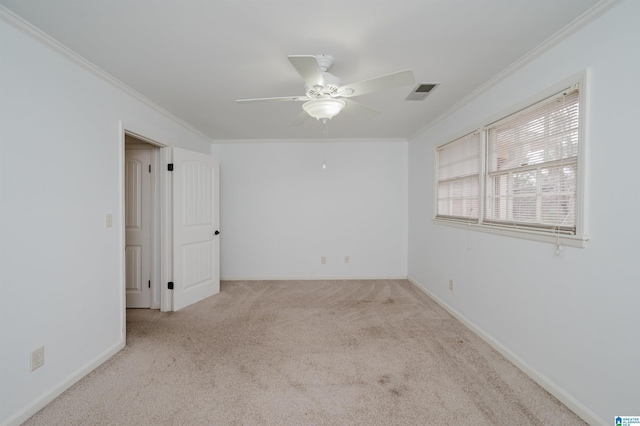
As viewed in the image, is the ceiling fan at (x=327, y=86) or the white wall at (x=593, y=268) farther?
the ceiling fan at (x=327, y=86)

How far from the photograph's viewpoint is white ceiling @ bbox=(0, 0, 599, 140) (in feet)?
4.95

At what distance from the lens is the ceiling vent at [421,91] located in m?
2.51

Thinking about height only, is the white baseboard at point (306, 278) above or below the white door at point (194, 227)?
below

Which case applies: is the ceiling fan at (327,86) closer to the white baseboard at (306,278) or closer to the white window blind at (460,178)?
the white window blind at (460,178)

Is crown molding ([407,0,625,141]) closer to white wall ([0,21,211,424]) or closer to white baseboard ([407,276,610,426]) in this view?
white baseboard ([407,276,610,426])

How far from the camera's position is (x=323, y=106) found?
2006 mm

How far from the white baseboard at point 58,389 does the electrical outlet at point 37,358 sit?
0.21m

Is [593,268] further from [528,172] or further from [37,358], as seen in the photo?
[37,358]

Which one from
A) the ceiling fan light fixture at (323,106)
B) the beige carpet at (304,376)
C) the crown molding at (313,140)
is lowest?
the beige carpet at (304,376)

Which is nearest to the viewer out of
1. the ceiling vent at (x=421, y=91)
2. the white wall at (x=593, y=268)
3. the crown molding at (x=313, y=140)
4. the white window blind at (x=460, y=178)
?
the white wall at (x=593, y=268)

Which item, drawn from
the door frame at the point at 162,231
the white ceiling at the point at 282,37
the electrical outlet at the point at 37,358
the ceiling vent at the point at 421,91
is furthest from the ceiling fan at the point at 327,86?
the electrical outlet at the point at 37,358

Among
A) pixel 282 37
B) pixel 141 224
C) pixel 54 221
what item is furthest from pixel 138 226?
pixel 282 37

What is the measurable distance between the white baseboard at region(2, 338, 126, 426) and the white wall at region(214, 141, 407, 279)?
8.01ft

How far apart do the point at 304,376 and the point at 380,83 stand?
85.3 inches
